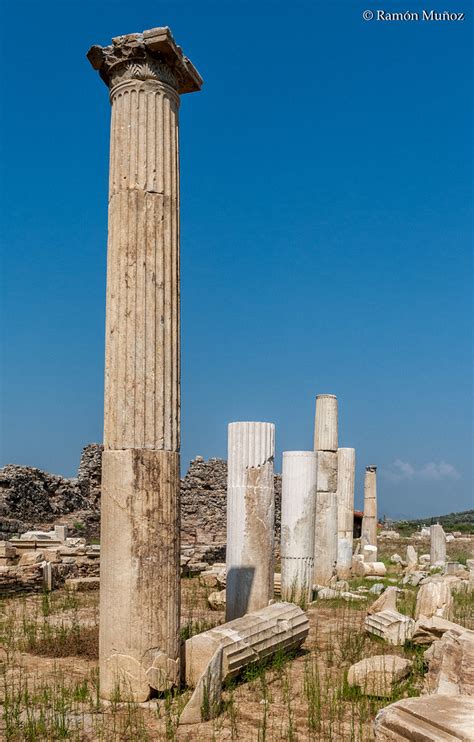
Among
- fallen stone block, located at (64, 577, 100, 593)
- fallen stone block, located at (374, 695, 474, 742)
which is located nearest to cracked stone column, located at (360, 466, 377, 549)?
fallen stone block, located at (64, 577, 100, 593)

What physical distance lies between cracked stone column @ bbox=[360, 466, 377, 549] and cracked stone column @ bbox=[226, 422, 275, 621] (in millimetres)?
15028

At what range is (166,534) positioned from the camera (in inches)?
249

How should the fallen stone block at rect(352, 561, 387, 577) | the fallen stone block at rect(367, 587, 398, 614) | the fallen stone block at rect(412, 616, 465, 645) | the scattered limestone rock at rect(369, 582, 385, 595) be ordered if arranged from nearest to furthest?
the fallen stone block at rect(412, 616, 465, 645) < the fallen stone block at rect(367, 587, 398, 614) < the scattered limestone rock at rect(369, 582, 385, 595) < the fallen stone block at rect(352, 561, 387, 577)

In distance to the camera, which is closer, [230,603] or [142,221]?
[142,221]

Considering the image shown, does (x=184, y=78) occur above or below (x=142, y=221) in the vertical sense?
above

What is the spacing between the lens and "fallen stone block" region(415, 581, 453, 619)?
9602mm

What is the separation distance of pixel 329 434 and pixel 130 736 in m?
11.5

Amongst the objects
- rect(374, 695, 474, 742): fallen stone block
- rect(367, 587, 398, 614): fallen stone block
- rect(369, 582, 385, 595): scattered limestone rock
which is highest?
rect(374, 695, 474, 742): fallen stone block

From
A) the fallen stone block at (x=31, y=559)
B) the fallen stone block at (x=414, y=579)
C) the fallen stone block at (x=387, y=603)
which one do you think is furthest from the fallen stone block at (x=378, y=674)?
the fallen stone block at (x=31, y=559)

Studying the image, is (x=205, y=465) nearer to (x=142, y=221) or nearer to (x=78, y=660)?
(x=78, y=660)

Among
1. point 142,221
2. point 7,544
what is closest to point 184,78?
point 142,221

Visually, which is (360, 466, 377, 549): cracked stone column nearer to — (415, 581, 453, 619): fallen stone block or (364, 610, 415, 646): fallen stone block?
(415, 581, 453, 619): fallen stone block

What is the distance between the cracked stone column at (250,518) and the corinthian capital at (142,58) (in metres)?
5.41

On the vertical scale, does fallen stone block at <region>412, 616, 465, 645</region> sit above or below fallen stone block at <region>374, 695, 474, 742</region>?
below
